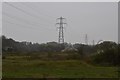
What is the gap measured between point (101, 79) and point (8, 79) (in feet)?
17.0

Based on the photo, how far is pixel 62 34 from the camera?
53.8 metres

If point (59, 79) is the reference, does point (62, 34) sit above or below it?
above

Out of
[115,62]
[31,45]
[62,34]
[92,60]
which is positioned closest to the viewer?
[115,62]

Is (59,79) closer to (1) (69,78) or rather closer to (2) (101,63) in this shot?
(1) (69,78)

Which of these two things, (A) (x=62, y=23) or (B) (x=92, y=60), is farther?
(A) (x=62, y=23)

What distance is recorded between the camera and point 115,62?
109ft

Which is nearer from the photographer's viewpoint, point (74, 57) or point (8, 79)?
point (8, 79)

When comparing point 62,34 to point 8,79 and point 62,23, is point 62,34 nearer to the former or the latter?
point 62,23

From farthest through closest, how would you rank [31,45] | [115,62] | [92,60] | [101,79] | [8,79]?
1. [31,45]
2. [92,60]
3. [115,62]
4. [101,79]
5. [8,79]

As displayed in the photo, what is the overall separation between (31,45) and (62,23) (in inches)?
465

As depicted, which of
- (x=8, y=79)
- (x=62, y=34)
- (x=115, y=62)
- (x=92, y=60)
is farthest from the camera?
(x=62, y=34)

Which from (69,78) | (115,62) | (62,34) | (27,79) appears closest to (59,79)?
(69,78)

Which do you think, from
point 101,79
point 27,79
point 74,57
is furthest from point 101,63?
point 27,79

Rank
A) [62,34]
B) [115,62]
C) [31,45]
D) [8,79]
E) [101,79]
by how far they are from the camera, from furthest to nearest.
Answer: [31,45], [62,34], [115,62], [101,79], [8,79]
